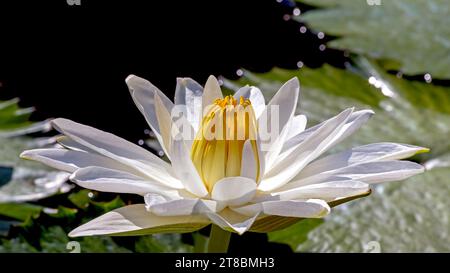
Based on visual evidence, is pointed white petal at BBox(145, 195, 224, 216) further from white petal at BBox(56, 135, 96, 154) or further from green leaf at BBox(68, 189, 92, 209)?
green leaf at BBox(68, 189, 92, 209)

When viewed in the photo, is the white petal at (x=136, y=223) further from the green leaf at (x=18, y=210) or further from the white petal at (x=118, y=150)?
the green leaf at (x=18, y=210)

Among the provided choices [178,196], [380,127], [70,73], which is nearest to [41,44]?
[70,73]

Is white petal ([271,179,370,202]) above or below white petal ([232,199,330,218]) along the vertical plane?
above

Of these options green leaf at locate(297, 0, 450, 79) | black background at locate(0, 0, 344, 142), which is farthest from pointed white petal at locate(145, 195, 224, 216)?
green leaf at locate(297, 0, 450, 79)

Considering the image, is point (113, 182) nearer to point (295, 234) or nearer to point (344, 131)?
point (344, 131)

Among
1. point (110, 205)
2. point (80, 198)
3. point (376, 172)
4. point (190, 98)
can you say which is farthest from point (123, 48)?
point (376, 172)

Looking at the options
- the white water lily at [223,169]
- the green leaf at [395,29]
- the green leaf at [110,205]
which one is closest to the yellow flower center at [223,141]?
the white water lily at [223,169]
